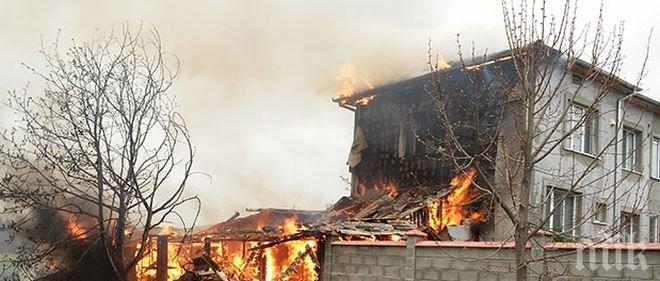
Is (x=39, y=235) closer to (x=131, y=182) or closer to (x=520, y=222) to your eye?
(x=131, y=182)

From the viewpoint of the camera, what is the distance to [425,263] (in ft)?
32.6

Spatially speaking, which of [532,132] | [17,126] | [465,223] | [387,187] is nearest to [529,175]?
[532,132]

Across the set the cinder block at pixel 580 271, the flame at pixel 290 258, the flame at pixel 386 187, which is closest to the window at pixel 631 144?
the flame at pixel 386 187

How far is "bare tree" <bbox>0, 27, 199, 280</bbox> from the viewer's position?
6.96m

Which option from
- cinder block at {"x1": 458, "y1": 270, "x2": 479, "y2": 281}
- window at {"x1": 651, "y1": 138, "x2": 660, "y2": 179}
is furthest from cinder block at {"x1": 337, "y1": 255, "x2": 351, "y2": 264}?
window at {"x1": 651, "y1": 138, "x2": 660, "y2": 179}

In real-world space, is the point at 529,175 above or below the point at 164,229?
above

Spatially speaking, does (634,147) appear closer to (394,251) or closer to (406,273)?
(394,251)

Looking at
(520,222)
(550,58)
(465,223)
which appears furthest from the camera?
(465,223)

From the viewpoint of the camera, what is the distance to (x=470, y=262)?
360 inches

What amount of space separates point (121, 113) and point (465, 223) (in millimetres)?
10859

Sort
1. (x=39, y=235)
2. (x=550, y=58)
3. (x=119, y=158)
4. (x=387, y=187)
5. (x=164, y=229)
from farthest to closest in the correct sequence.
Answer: (x=387, y=187), (x=164, y=229), (x=39, y=235), (x=119, y=158), (x=550, y=58)

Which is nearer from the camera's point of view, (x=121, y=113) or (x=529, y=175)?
(x=529, y=175)

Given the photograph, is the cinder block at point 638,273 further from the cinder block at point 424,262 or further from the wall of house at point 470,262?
the cinder block at point 424,262

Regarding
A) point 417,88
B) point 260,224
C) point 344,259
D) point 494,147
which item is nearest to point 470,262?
point 344,259
